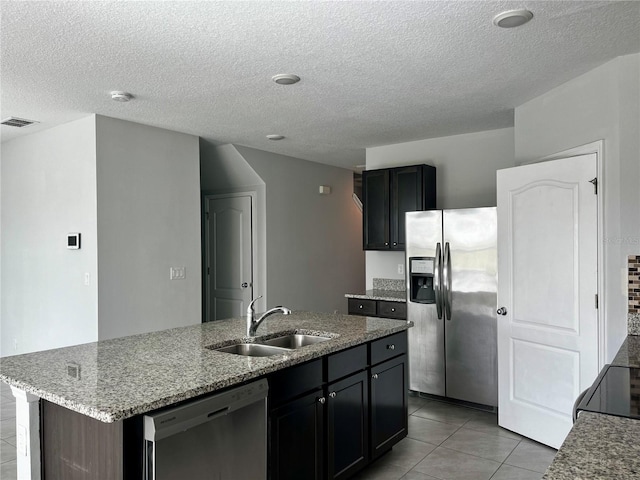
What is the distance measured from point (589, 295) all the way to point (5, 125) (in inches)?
200

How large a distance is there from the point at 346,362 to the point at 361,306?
7.57ft

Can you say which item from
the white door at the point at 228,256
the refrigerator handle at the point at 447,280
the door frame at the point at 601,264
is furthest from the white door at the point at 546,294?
the white door at the point at 228,256

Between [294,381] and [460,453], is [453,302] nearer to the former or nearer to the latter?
[460,453]

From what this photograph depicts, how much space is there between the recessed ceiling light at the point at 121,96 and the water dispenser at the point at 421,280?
2.75 metres

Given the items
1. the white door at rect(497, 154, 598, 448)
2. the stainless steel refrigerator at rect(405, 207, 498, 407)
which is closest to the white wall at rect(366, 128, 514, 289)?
the stainless steel refrigerator at rect(405, 207, 498, 407)

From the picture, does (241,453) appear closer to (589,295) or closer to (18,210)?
(589,295)

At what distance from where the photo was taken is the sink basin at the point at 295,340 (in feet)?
9.73

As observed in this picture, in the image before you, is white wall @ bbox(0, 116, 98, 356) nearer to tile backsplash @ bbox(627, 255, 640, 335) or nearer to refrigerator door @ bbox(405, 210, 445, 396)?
refrigerator door @ bbox(405, 210, 445, 396)

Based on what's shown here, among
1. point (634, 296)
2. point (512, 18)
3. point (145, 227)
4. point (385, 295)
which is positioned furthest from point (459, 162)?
point (145, 227)

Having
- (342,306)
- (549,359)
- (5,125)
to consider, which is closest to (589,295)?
(549,359)

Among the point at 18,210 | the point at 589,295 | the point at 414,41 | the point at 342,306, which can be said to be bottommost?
the point at 342,306

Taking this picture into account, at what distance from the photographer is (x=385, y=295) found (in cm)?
502

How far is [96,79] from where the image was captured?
3.23m

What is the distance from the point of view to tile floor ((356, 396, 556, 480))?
3.00 m
